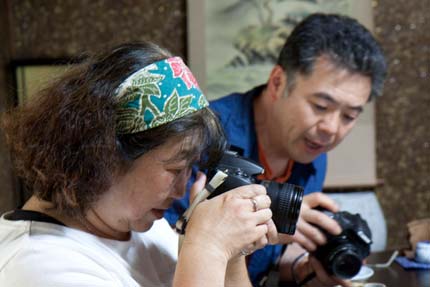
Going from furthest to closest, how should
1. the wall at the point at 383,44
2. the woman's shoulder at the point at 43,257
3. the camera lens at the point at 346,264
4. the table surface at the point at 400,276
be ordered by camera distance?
1. the wall at the point at 383,44
2. the table surface at the point at 400,276
3. the camera lens at the point at 346,264
4. the woman's shoulder at the point at 43,257

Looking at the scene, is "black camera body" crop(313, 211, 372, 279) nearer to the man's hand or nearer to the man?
the man's hand

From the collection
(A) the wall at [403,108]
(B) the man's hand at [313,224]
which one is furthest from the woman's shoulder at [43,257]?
(A) the wall at [403,108]

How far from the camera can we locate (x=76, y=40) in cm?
234

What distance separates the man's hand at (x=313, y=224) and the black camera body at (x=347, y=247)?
16 millimetres

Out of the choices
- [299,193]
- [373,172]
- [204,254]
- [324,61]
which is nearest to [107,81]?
[204,254]

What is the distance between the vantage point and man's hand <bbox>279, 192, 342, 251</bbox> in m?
1.20

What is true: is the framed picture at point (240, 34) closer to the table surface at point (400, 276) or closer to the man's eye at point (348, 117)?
the man's eye at point (348, 117)

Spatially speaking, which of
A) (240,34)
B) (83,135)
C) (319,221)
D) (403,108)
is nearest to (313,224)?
(319,221)

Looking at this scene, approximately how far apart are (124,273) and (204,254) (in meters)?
0.15

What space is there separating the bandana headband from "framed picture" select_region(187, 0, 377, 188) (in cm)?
160

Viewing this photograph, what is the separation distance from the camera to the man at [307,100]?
4.59 ft

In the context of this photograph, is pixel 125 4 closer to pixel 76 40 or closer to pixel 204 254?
pixel 76 40

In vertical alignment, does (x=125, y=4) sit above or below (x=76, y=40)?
above

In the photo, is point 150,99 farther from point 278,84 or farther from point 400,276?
point 400,276
